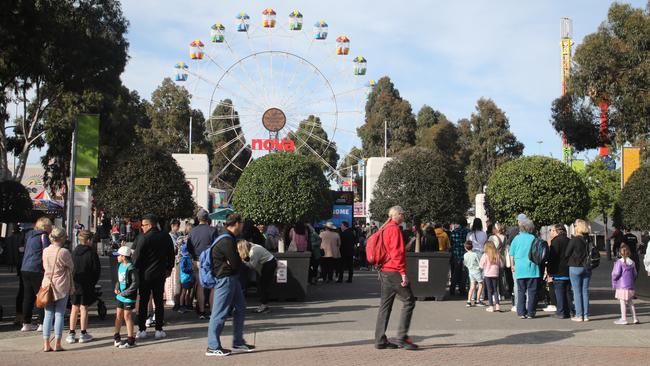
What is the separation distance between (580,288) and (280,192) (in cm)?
630

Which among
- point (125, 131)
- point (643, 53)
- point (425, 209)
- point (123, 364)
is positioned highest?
point (643, 53)

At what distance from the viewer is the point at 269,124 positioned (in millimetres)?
40500

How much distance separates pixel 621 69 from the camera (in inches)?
1051

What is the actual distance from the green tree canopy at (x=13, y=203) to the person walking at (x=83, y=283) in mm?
19680

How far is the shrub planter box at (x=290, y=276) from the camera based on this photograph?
14.5m

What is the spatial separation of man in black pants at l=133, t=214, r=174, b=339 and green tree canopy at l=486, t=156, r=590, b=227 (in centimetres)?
789

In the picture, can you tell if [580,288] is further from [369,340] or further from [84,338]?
[84,338]

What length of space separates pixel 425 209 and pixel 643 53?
1470cm

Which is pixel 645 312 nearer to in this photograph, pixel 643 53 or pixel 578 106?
pixel 643 53

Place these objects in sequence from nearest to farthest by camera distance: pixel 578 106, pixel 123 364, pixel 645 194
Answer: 1. pixel 123 364
2. pixel 645 194
3. pixel 578 106

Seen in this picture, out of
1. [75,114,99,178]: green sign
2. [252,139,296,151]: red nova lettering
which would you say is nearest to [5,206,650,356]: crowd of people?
[75,114,99,178]: green sign

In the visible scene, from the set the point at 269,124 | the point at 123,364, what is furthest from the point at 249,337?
the point at 269,124

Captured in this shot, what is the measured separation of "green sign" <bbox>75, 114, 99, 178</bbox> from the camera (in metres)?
16.5

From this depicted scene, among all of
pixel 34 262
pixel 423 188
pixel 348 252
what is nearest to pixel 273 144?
pixel 348 252
